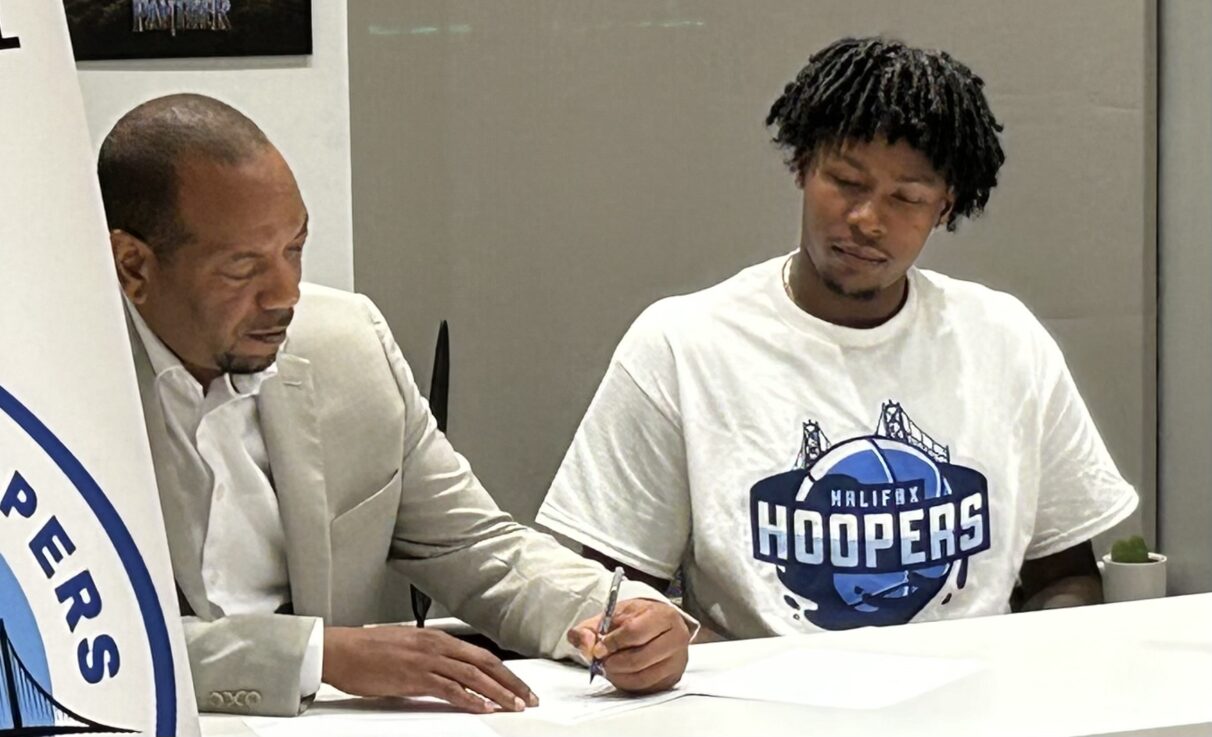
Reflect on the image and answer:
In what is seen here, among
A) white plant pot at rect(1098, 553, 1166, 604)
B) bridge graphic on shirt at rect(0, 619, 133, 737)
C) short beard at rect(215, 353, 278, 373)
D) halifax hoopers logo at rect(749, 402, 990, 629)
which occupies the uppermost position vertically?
short beard at rect(215, 353, 278, 373)

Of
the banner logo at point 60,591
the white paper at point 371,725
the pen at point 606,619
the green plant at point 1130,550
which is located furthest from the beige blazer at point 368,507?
the green plant at point 1130,550

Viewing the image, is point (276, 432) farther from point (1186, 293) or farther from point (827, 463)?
point (1186, 293)

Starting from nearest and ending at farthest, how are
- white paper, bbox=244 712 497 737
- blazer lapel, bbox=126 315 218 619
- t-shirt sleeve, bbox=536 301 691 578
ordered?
white paper, bbox=244 712 497 737, blazer lapel, bbox=126 315 218 619, t-shirt sleeve, bbox=536 301 691 578

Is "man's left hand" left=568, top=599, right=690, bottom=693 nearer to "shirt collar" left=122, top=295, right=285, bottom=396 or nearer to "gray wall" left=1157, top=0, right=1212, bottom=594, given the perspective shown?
"shirt collar" left=122, top=295, right=285, bottom=396

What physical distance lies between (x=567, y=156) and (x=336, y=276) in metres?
0.46

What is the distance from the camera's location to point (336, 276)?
261 centimetres

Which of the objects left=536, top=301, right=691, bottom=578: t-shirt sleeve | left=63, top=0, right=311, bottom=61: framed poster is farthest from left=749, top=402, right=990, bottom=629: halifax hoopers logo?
left=63, top=0, right=311, bottom=61: framed poster

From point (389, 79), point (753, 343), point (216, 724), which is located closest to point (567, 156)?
point (389, 79)

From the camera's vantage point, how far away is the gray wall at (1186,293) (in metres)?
3.11

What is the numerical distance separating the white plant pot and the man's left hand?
1316mm

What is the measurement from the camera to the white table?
158cm

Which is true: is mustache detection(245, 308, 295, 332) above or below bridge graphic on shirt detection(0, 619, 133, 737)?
above

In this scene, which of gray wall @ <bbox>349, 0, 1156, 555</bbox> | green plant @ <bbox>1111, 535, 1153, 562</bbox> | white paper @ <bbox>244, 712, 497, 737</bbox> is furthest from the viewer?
green plant @ <bbox>1111, 535, 1153, 562</bbox>

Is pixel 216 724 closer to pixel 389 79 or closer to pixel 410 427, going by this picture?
pixel 410 427
